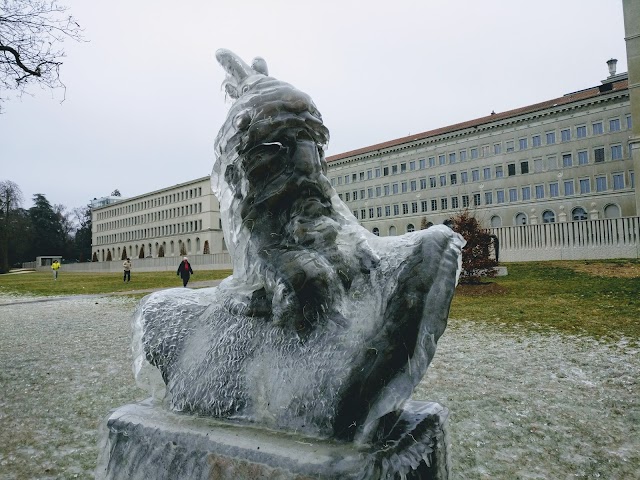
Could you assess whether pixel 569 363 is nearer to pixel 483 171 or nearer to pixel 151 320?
pixel 151 320

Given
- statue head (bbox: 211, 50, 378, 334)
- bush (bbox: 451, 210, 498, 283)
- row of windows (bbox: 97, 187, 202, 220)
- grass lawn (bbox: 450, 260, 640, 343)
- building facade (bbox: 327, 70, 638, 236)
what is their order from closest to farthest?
statue head (bbox: 211, 50, 378, 334), grass lawn (bbox: 450, 260, 640, 343), bush (bbox: 451, 210, 498, 283), building facade (bbox: 327, 70, 638, 236), row of windows (bbox: 97, 187, 202, 220)

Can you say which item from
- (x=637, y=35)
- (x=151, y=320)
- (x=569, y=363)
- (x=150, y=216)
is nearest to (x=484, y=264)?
(x=569, y=363)

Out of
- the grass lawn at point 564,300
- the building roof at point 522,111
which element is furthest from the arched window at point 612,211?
the grass lawn at point 564,300

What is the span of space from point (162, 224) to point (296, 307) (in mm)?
76135

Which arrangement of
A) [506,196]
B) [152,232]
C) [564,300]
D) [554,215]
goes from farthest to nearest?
[152,232], [506,196], [554,215], [564,300]

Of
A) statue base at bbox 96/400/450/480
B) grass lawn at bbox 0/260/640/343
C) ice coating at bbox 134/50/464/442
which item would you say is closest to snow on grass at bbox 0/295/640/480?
grass lawn at bbox 0/260/640/343

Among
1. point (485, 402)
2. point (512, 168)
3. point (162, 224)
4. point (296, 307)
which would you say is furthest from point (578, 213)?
point (162, 224)

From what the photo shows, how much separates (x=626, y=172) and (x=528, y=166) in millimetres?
9482

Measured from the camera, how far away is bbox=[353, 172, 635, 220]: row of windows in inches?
1809

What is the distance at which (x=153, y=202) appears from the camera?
74250 millimetres

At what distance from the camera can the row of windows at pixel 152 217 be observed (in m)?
66.4

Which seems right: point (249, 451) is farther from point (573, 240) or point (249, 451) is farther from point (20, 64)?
point (573, 240)

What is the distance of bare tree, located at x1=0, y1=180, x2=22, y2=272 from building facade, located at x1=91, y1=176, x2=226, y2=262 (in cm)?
1529

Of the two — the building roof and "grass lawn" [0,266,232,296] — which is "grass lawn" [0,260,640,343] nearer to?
"grass lawn" [0,266,232,296]
